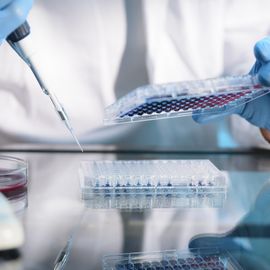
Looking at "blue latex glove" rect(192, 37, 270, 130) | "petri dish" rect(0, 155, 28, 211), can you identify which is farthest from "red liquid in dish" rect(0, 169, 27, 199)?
"blue latex glove" rect(192, 37, 270, 130)

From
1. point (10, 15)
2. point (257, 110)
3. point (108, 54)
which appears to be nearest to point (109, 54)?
point (108, 54)

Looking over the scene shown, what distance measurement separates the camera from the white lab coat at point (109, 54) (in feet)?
5.15

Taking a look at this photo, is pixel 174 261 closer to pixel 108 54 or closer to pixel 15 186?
pixel 15 186

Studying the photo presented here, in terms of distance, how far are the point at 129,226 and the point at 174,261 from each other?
161mm

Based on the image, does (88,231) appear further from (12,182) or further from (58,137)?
(58,137)

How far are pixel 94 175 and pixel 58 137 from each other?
521 mm

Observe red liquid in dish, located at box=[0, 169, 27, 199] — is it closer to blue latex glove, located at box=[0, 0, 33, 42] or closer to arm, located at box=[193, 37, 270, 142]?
blue latex glove, located at box=[0, 0, 33, 42]

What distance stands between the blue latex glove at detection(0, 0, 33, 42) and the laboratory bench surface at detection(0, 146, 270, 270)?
1.18 ft

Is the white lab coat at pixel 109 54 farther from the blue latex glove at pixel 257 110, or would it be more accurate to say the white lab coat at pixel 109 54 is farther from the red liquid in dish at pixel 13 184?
the red liquid in dish at pixel 13 184

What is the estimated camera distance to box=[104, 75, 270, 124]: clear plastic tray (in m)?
0.99

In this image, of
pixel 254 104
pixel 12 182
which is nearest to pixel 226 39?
pixel 254 104

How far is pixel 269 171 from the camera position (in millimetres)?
1430

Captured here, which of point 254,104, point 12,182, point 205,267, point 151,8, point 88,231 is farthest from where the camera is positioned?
point 151,8

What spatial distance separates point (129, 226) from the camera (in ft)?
3.17
